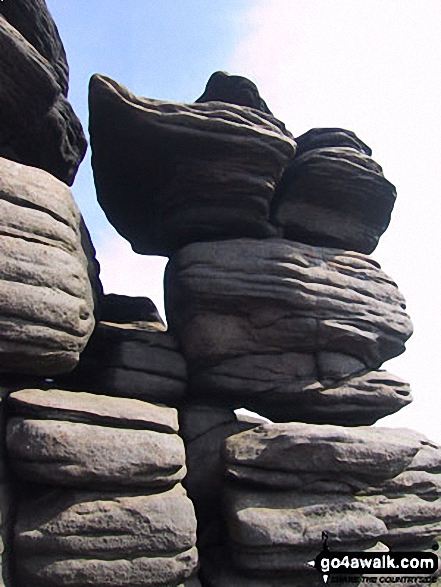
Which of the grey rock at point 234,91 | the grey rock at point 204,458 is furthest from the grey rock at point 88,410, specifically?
the grey rock at point 234,91

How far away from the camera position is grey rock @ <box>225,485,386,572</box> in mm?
9711

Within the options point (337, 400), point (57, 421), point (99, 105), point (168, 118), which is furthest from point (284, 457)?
point (99, 105)

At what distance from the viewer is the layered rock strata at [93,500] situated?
8.30 m

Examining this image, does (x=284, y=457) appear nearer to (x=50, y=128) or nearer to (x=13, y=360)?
(x=13, y=360)

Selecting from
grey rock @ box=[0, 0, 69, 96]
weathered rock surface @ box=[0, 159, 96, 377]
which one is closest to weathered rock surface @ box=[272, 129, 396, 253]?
weathered rock surface @ box=[0, 159, 96, 377]

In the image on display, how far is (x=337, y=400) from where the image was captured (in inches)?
502

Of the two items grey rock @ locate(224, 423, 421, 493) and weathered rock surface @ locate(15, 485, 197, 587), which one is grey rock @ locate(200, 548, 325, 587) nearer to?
weathered rock surface @ locate(15, 485, 197, 587)

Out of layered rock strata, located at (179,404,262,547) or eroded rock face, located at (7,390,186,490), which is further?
layered rock strata, located at (179,404,262,547)

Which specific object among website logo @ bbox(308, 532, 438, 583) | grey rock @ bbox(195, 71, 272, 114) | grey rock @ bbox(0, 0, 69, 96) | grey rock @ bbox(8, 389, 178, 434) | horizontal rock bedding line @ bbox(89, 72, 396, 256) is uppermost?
grey rock @ bbox(195, 71, 272, 114)

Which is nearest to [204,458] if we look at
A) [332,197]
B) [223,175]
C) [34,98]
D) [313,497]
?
[313,497]

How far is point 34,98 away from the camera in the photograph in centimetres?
1127

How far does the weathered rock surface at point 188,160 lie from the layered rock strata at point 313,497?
558 centimetres

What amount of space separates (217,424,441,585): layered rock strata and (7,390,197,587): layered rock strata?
1340 mm

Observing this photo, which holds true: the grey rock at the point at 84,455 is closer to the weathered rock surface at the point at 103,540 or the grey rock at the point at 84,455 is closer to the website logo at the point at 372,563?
the weathered rock surface at the point at 103,540
